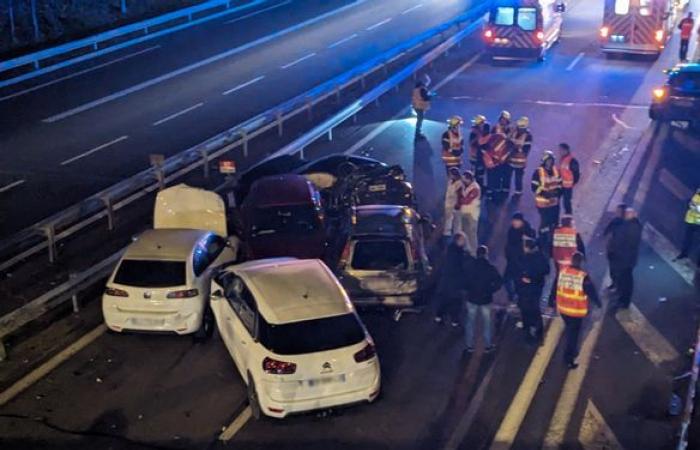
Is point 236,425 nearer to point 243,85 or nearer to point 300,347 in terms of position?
point 300,347

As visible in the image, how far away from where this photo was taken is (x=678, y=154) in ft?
69.8

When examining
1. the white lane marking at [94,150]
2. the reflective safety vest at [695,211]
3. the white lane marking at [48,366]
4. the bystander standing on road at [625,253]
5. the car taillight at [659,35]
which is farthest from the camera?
the car taillight at [659,35]

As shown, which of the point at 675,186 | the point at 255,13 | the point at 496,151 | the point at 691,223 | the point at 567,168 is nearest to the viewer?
the point at 691,223

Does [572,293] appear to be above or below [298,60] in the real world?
above

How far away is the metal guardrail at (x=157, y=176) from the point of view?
14.3 m

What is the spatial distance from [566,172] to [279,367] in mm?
7787

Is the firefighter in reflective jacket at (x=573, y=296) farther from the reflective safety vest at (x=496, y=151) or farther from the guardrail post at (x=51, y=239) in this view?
the guardrail post at (x=51, y=239)

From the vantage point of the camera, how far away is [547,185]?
15375 millimetres

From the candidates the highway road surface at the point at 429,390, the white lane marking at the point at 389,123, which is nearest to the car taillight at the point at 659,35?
the white lane marking at the point at 389,123

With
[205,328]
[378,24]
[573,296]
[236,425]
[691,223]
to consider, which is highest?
[573,296]

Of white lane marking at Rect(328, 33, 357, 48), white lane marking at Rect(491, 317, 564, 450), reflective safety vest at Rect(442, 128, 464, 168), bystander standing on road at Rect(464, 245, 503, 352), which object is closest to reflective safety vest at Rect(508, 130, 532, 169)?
reflective safety vest at Rect(442, 128, 464, 168)

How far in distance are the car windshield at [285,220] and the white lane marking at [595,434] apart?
572 cm

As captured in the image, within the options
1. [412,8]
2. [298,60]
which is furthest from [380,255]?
[412,8]

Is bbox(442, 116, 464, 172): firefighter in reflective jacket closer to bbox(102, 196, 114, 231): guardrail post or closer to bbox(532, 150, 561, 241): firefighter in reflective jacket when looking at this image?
bbox(532, 150, 561, 241): firefighter in reflective jacket
